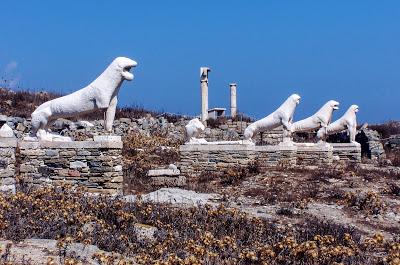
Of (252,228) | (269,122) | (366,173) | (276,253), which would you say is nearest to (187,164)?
(269,122)

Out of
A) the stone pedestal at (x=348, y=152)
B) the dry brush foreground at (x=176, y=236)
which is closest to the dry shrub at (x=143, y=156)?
the dry brush foreground at (x=176, y=236)

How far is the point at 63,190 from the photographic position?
424 inches

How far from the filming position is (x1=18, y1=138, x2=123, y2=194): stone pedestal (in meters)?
13.3

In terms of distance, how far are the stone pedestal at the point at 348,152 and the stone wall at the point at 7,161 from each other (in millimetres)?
14805

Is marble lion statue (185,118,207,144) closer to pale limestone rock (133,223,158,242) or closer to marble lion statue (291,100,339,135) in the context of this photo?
marble lion statue (291,100,339,135)

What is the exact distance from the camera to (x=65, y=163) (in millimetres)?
13719

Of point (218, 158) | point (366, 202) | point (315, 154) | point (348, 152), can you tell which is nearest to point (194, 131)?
point (218, 158)

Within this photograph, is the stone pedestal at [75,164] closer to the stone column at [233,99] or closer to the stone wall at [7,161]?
the stone wall at [7,161]

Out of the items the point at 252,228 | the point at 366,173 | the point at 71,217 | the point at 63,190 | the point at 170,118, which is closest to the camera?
the point at 71,217

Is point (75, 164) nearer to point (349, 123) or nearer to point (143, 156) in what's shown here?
point (143, 156)

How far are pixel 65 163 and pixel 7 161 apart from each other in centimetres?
126

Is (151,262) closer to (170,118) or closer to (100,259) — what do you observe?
(100,259)

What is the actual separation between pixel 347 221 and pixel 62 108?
686cm

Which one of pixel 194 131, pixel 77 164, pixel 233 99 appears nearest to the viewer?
pixel 77 164
